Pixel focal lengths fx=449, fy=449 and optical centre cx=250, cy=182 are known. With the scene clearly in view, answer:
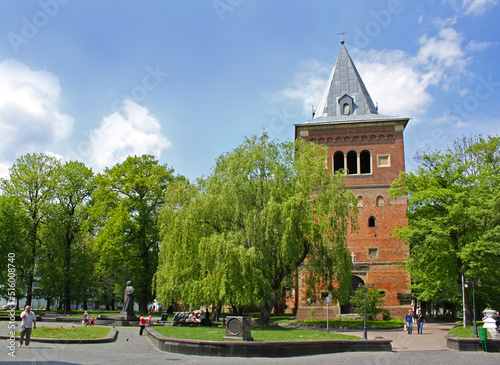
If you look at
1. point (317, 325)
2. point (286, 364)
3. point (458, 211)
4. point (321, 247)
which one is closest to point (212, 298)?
point (321, 247)

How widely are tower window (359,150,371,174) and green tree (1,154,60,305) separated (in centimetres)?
2598

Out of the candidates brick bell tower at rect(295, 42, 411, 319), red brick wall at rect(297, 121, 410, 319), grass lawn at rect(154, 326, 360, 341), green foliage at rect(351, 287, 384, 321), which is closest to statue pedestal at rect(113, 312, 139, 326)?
grass lawn at rect(154, 326, 360, 341)

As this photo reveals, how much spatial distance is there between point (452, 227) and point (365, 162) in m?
11.7

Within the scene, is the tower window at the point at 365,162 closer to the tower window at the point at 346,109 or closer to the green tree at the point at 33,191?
the tower window at the point at 346,109

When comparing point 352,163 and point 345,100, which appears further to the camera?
point 345,100

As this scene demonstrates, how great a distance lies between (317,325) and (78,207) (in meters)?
24.4

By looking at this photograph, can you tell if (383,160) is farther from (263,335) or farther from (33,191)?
(33,191)

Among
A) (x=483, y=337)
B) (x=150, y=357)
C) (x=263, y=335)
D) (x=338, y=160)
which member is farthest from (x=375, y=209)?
(x=150, y=357)

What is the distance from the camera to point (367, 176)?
36.1m

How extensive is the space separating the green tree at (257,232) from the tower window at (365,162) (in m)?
12.7

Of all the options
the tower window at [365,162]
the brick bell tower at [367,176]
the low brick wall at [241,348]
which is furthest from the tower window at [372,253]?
the low brick wall at [241,348]

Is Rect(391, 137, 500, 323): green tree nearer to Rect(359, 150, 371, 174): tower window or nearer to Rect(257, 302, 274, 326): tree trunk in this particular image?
Rect(359, 150, 371, 174): tower window

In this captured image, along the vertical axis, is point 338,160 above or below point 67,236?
above

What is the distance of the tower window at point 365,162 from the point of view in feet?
122
